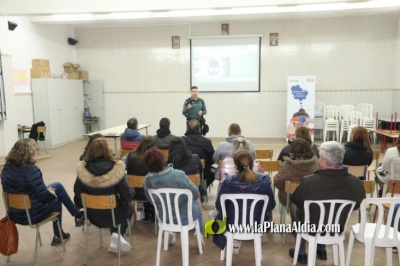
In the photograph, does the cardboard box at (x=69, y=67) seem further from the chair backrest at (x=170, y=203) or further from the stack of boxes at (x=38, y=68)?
the chair backrest at (x=170, y=203)

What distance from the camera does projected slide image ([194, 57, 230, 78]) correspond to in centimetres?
1027

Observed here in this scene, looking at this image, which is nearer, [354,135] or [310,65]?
[354,135]

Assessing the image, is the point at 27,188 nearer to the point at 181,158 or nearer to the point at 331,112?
the point at 181,158

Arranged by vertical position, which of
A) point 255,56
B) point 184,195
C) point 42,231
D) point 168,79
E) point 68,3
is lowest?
point 42,231

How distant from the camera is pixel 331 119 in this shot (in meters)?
9.23

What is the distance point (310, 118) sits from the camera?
8992mm

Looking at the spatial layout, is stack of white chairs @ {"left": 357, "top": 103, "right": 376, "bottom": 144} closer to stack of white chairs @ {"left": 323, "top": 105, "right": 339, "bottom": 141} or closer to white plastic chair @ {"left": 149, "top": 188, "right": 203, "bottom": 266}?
stack of white chairs @ {"left": 323, "top": 105, "right": 339, "bottom": 141}

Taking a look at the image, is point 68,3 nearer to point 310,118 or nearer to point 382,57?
point 310,118

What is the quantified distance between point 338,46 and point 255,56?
2.39 m

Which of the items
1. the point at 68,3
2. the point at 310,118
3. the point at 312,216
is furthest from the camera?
the point at 310,118

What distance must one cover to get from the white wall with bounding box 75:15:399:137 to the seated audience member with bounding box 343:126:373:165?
20.6 ft

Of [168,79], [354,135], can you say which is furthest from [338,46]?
[354,135]

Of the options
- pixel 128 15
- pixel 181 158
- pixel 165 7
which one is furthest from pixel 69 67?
pixel 181 158

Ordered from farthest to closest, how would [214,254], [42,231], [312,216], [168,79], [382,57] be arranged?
[168,79] < [382,57] < [42,231] < [214,254] < [312,216]
